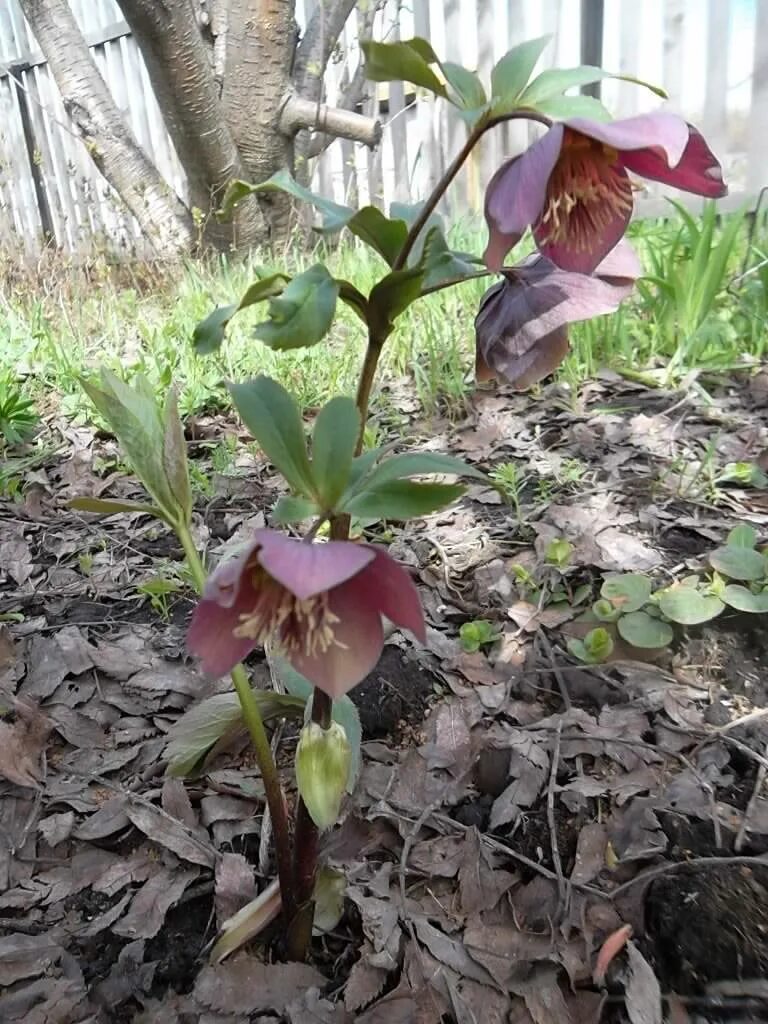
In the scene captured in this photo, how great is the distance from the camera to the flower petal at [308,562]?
1.59 feet

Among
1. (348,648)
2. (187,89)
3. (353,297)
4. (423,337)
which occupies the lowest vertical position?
(423,337)

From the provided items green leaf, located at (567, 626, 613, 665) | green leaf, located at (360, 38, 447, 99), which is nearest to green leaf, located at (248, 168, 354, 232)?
green leaf, located at (360, 38, 447, 99)

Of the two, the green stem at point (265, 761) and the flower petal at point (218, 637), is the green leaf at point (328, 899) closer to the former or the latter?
the green stem at point (265, 761)

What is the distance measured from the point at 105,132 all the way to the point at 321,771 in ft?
12.3

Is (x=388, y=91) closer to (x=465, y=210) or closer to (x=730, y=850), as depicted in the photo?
(x=465, y=210)

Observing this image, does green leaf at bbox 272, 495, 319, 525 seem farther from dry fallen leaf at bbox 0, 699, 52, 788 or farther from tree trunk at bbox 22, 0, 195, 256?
tree trunk at bbox 22, 0, 195, 256

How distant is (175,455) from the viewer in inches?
27.2

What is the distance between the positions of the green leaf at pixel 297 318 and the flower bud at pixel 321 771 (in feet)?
0.99

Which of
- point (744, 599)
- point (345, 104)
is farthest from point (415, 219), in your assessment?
point (345, 104)

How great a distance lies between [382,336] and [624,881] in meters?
0.59

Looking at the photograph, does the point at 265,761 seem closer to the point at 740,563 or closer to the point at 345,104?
the point at 740,563

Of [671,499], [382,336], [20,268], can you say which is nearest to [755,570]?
[671,499]

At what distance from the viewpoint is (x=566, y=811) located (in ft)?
2.97

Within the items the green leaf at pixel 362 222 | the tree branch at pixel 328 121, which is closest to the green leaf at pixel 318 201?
the green leaf at pixel 362 222
